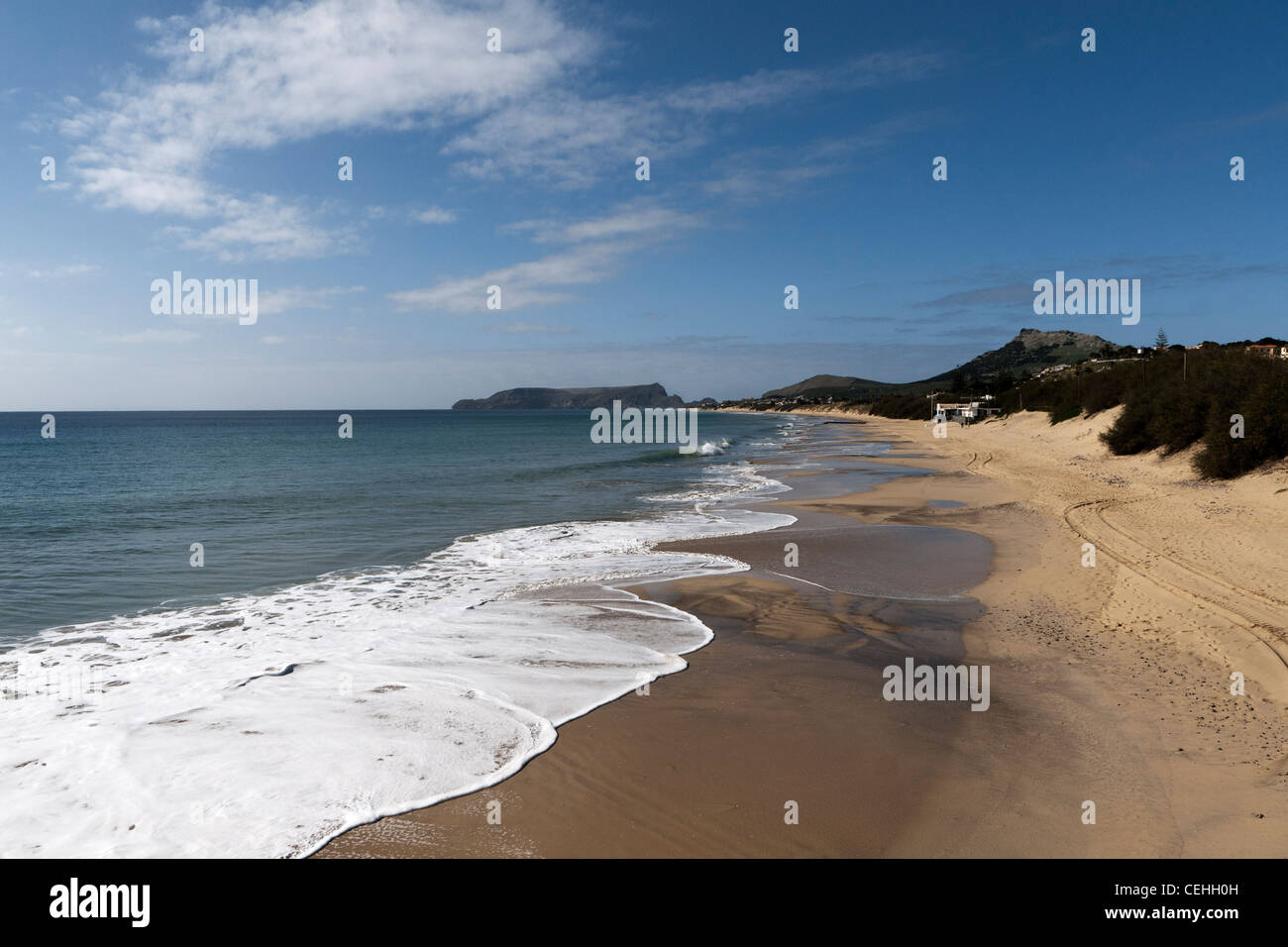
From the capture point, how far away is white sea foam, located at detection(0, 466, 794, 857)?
16.2 feet

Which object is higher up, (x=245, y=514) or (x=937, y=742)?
(x=245, y=514)

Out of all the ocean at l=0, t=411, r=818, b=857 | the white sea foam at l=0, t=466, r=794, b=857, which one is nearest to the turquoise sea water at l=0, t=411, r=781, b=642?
the ocean at l=0, t=411, r=818, b=857

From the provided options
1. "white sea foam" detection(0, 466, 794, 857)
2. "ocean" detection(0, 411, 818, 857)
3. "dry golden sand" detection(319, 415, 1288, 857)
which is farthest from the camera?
"ocean" detection(0, 411, 818, 857)

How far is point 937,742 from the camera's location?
5.94m

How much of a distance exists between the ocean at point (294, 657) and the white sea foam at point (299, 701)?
3cm

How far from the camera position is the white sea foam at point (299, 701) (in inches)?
195

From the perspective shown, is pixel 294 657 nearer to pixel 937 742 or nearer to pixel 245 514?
pixel 937 742

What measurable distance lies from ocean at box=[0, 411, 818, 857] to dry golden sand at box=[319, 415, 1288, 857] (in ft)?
2.12

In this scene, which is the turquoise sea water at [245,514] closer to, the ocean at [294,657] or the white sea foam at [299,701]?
the ocean at [294,657]

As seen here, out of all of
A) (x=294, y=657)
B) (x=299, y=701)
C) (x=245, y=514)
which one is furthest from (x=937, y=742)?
(x=245, y=514)

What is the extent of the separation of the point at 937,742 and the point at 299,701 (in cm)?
623

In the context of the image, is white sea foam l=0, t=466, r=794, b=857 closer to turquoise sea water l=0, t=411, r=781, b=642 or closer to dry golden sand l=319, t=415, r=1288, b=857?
dry golden sand l=319, t=415, r=1288, b=857

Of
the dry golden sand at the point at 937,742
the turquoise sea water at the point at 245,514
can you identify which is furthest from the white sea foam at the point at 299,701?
the turquoise sea water at the point at 245,514
